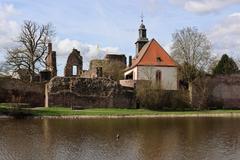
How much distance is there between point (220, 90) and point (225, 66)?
4452 mm

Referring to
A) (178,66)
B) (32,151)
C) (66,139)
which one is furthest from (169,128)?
(178,66)

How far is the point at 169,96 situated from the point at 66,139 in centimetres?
2501

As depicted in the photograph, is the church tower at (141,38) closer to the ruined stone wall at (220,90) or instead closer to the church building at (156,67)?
the church building at (156,67)

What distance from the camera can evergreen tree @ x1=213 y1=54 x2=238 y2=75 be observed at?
182 ft

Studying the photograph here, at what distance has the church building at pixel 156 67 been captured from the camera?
52906mm

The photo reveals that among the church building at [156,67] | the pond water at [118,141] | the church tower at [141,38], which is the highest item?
the church tower at [141,38]

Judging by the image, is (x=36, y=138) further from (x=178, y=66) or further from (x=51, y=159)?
(x=178, y=66)

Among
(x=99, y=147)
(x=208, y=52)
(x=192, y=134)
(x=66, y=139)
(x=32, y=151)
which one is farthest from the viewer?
(x=208, y=52)

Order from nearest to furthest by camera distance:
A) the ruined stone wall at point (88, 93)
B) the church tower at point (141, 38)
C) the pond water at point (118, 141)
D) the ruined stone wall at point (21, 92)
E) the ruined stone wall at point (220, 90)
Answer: the pond water at point (118, 141), the ruined stone wall at point (88, 93), the ruined stone wall at point (21, 92), the ruined stone wall at point (220, 90), the church tower at point (141, 38)

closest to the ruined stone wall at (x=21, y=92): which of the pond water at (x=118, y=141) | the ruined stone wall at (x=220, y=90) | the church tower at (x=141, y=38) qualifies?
the pond water at (x=118, y=141)

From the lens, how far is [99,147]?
22.3 meters

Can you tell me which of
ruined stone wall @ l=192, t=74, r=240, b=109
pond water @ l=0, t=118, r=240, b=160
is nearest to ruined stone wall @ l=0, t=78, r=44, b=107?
pond water @ l=0, t=118, r=240, b=160

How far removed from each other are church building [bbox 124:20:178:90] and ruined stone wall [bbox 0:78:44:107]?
11.5 meters

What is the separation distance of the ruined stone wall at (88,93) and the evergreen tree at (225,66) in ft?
43.1
